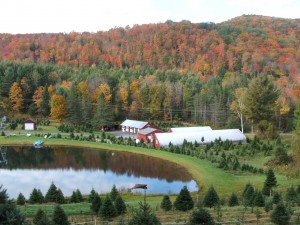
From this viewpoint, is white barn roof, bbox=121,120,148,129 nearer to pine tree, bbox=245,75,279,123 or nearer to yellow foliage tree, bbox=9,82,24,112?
pine tree, bbox=245,75,279,123

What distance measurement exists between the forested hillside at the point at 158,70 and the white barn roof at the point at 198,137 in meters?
4.29

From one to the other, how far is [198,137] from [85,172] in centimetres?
1568

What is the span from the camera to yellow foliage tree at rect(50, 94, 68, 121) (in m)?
57.7

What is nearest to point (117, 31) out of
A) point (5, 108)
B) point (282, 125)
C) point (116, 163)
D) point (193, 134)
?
point (5, 108)

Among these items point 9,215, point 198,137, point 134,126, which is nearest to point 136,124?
point 134,126

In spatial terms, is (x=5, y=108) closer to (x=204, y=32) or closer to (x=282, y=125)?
(x=282, y=125)

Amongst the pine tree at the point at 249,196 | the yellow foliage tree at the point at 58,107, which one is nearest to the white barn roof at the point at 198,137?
the yellow foliage tree at the point at 58,107

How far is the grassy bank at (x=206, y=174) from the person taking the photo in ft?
90.8

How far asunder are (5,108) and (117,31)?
66647 mm

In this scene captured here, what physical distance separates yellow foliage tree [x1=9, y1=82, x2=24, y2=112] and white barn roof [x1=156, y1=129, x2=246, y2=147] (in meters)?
28.6

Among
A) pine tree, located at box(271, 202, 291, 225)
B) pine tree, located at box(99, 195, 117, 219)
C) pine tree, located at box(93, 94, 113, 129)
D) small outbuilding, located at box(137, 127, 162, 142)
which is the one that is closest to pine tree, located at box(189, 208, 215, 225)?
pine tree, located at box(271, 202, 291, 225)

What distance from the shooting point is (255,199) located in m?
20.7

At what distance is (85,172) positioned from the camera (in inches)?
1363

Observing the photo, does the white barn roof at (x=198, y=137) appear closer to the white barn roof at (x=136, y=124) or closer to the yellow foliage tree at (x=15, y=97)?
the white barn roof at (x=136, y=124)
